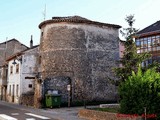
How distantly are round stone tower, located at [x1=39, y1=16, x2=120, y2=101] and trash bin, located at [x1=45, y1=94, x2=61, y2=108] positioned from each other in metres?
2.27

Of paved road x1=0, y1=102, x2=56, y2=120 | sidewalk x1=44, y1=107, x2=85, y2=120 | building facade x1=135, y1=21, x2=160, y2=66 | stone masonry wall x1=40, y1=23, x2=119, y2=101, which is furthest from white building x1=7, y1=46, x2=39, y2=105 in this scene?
building facade x1=135, y1=21, x2=160, y2=66

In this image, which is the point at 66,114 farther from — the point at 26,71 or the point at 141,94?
the point at 26,71

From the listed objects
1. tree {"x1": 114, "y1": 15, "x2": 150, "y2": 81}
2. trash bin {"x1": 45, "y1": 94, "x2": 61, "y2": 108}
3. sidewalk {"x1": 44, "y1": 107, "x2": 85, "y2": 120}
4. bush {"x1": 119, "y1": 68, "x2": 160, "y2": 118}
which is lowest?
sidewalk {"x1": 44, "y1": 107, "x2": 85, "y2": 120}

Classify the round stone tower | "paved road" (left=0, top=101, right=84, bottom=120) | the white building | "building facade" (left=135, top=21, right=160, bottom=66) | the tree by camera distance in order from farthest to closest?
the white building < "building facade" (left=135, top=21, right=160, bottom=66) < the round stone tower < the tree < "paved road" (left=0, top=101, right=84, bottom=120)

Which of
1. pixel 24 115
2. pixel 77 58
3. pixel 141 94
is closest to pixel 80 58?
pixel 77 58

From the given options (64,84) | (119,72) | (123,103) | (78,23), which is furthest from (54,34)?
(123,103)

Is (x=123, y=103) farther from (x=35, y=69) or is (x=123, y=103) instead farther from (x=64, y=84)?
(x=35, y=69)

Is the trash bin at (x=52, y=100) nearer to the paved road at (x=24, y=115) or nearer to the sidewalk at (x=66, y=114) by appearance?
the sidewalk at (x=66, y=114)

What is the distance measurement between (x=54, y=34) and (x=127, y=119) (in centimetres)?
1911

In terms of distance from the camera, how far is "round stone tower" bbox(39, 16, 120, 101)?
31438 mm

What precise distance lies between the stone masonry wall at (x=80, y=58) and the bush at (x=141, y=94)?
15.1 m

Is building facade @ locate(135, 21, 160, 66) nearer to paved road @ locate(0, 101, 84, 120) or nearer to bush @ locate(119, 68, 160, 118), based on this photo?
paved road @ locate(0, 101, 84, 120)

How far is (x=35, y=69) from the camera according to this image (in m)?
36.3

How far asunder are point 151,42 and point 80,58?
10.4 metres
